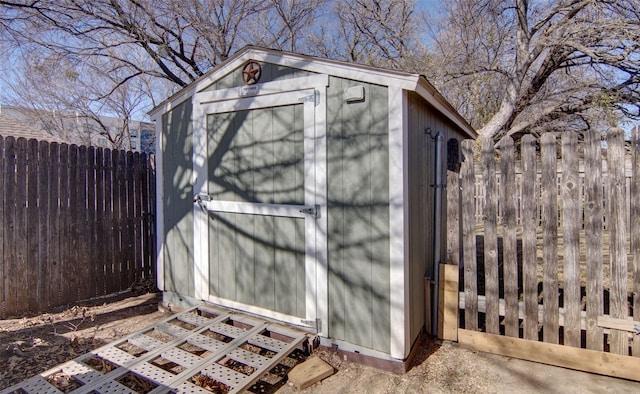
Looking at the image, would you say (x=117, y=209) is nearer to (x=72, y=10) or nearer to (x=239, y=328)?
(x=239, y=328)

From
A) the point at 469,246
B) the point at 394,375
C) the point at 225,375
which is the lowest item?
the point at 394,375

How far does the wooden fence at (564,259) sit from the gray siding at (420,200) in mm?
234

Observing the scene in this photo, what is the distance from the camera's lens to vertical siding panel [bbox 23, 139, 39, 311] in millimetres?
3967

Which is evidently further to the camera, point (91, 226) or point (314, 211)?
point (91, 226)

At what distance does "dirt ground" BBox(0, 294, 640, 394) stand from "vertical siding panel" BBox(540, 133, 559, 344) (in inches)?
13.3

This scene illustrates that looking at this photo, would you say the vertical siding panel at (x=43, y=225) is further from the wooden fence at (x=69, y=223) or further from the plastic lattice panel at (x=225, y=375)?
the plastic lattice panel at (x=225, y=375)

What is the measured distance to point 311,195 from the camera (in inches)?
120

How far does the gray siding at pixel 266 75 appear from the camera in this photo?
3172mm

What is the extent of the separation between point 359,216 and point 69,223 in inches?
138

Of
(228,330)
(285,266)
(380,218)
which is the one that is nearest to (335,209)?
(380,218)

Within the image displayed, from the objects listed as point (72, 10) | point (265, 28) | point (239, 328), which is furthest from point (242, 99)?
point (265, 28)

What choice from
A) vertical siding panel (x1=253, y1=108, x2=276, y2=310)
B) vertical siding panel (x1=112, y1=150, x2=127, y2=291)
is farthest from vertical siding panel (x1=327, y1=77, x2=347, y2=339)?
vertical siding panel (x1=112, y1=150, x2=127, y2=291)

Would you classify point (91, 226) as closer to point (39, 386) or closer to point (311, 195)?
point (39, 386)

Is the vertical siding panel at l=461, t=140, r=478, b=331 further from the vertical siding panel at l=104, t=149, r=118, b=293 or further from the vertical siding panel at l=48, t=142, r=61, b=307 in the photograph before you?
the vertical siding panel at l=48, t=142, r=61, b=307
